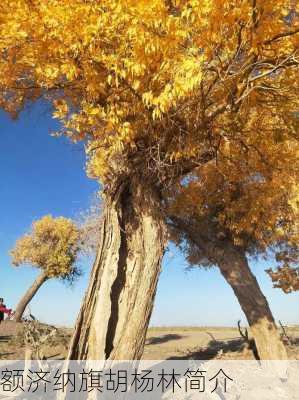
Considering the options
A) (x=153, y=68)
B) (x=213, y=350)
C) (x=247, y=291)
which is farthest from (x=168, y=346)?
(x=153, y=68)

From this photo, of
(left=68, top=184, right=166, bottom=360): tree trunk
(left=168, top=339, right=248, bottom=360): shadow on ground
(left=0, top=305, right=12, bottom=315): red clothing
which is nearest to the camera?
(left=68, top=184, right=166, bottom=360): tree trunk

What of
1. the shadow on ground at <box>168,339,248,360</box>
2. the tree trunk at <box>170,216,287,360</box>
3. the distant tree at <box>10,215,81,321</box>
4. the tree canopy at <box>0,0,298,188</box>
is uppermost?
the distant tree at <box>10,215,81,321</box>

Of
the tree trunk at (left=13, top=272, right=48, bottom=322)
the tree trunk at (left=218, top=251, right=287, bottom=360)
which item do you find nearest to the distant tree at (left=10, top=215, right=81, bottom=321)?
the tree trunk at (left=13, top=272, right=48, bottom=322)

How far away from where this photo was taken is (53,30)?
19.9ft

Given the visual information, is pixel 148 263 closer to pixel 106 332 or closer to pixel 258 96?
pixel 106 332

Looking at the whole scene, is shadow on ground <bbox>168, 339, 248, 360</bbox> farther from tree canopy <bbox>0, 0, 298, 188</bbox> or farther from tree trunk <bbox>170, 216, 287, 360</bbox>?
tree canopy <bbox>0, 0, 298, 188</bbox>

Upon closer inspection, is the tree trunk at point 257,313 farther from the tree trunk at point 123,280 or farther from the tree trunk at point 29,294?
the tree trunk at point 29,294

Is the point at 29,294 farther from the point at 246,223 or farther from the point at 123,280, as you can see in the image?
the point at 123,280

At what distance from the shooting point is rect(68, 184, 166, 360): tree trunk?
7.52 meters

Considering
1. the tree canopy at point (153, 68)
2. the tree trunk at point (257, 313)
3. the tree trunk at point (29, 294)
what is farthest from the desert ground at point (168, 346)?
the tree canopy at point (153, 68)

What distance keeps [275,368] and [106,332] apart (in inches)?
333

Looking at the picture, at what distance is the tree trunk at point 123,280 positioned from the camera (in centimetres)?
752

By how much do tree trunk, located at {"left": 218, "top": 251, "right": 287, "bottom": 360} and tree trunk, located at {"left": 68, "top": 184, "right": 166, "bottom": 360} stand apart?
728 centimetres

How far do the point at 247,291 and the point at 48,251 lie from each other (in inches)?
710
